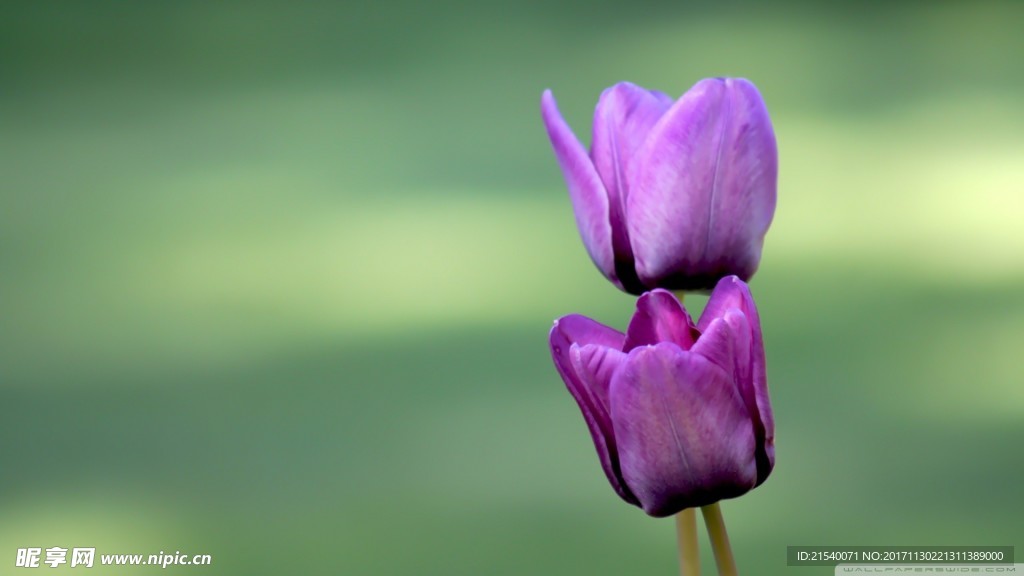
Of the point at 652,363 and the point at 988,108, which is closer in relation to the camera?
the point at 652,363

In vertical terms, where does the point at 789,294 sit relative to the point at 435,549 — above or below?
above

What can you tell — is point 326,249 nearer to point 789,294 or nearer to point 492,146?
point 492,146

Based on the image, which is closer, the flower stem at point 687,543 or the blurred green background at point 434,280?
the flower stem at point 687,543

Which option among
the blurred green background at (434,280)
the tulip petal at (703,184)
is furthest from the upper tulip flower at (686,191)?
the blurred green background at (434,280)

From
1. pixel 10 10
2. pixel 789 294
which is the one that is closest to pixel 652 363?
pixel 789 294

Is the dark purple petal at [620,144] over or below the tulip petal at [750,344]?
over

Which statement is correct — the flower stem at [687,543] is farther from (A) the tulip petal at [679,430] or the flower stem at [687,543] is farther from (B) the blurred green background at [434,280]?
(B) the blurred green background at [434,280]
